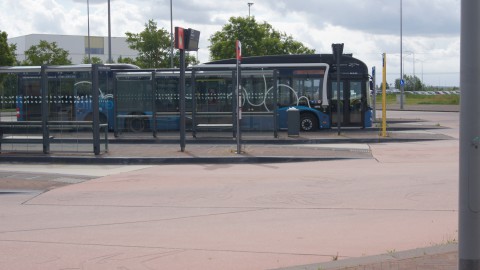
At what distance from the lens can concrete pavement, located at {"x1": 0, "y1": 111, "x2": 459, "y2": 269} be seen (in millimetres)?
7527

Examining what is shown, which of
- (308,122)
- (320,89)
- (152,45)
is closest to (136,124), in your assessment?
(308,122)

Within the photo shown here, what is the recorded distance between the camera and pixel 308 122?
27828 mm

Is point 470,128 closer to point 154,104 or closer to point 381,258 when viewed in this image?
point 381,258

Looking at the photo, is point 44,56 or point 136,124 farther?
point 44,56

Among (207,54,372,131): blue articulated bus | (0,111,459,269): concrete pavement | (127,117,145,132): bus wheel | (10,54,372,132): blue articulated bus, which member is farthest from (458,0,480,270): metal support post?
(207,54,372,131): blue articulated bus

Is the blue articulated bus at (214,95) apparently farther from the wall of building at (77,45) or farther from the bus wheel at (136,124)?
the wall of building at (77,45)

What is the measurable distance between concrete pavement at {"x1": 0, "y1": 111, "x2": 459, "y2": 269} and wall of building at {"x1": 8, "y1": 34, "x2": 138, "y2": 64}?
6727 centimetres

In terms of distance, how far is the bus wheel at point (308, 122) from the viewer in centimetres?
2781

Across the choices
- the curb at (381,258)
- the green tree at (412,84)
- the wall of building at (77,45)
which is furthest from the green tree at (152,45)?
the green tree at (412,84)

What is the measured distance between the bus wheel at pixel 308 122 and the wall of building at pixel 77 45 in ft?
179

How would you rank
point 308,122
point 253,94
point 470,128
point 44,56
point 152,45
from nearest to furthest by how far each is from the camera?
point 470,128
point 253,94
point 308,122
point 152,45
point 44,56

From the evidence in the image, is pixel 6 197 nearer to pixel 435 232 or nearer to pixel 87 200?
pixel 87 200

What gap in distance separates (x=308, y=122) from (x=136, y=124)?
6991 millimetres

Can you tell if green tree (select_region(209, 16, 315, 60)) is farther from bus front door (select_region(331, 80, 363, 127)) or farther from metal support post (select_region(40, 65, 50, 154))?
metal support post (select_region(40, 65, 50, 154))
